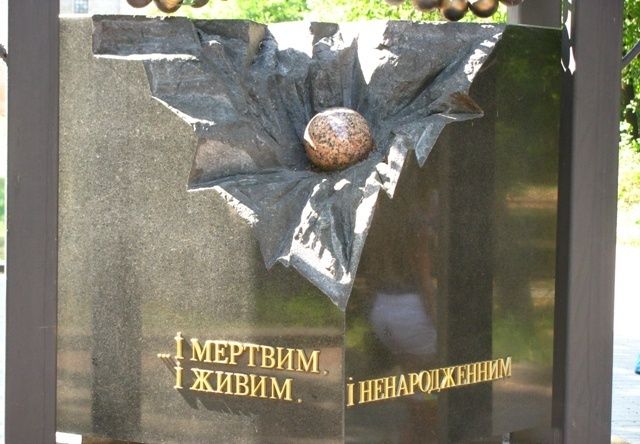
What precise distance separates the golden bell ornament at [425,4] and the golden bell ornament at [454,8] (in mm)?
39

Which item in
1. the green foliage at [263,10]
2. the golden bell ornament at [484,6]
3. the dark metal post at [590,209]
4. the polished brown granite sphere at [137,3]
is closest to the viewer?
the dark metal post at [590,209]

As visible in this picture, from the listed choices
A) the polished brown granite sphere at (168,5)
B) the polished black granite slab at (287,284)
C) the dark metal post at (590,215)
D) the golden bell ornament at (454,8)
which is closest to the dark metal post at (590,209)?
the dark metal post at (590,215)

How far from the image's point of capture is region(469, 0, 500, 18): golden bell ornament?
593 centimetres

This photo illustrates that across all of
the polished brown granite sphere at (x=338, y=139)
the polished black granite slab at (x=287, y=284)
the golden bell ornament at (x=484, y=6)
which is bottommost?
the polished black granite slab at (x=287, y=284)

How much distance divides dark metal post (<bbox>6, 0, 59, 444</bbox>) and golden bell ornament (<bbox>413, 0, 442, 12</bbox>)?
6.88 ft

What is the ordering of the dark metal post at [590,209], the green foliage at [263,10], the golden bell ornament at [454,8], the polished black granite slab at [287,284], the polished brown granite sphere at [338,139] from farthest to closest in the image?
the green foliage at [263,10] < the golden bell ornament at [454,8] < the dark metal post at [590,209] < the polished brown granite sphere at [338,139] < the polished black granite slab at [287,284]

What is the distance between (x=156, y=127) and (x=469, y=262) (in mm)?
1516

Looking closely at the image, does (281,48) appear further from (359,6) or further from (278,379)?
(359,6)

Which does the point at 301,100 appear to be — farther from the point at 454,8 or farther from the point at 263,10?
the point at 263,10

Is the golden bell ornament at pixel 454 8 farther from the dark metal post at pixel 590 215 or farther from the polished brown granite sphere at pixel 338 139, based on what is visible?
the polished brown granite sphere at pixel 338 139

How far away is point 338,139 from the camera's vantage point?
4.90 m

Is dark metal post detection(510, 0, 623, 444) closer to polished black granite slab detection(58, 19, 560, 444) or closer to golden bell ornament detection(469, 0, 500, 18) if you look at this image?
polished black granite slab detection(58, 19, 560, 444)

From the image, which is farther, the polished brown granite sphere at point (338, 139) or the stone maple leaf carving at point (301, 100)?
the polished brown granite sphere at point (338, 139)

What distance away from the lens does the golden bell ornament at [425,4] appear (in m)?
6.13
